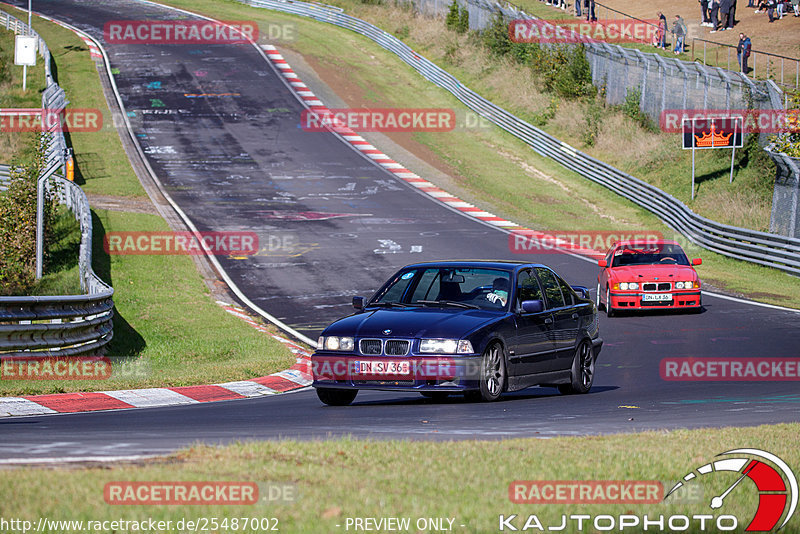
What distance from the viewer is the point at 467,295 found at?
11016 mm

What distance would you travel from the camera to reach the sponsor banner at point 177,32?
60.2m

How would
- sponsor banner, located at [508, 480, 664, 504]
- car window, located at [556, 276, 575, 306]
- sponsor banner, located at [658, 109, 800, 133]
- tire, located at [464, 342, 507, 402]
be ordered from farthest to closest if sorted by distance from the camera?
sponsor banner, located at [658, 109, 800, 133] → car window, located at [556, 276, 575, 306] → tire, located at [464, 342, 507, 402] → sponsor banner, located at [508, 480, 664, 504]

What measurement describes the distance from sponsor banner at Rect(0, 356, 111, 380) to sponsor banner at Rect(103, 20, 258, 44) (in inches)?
1904

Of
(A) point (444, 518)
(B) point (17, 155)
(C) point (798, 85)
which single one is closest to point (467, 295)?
(A) point (444, 518)

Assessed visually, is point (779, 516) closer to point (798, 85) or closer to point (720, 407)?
point (720, 407)

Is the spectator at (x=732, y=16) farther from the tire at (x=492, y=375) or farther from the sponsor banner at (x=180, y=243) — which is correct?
the tire at (x=492, y=375)

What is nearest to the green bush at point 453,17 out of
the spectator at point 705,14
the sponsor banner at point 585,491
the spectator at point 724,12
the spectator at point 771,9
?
the spectator at point 705,14

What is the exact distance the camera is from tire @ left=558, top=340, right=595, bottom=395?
11.7 meters

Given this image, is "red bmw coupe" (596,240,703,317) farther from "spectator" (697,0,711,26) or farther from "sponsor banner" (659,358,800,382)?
"spectator" (697,0,711,26)

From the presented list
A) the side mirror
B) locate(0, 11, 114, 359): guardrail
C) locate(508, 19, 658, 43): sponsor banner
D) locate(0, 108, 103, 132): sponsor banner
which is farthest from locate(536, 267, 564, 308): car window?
locate(508, 19, 658, 43): sponsor banner

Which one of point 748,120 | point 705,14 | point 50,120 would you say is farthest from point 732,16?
point 50,120

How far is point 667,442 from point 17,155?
116ft

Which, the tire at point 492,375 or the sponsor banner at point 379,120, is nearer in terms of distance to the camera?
the tire at point 492,375

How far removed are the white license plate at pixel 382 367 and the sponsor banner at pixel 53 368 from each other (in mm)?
4389
